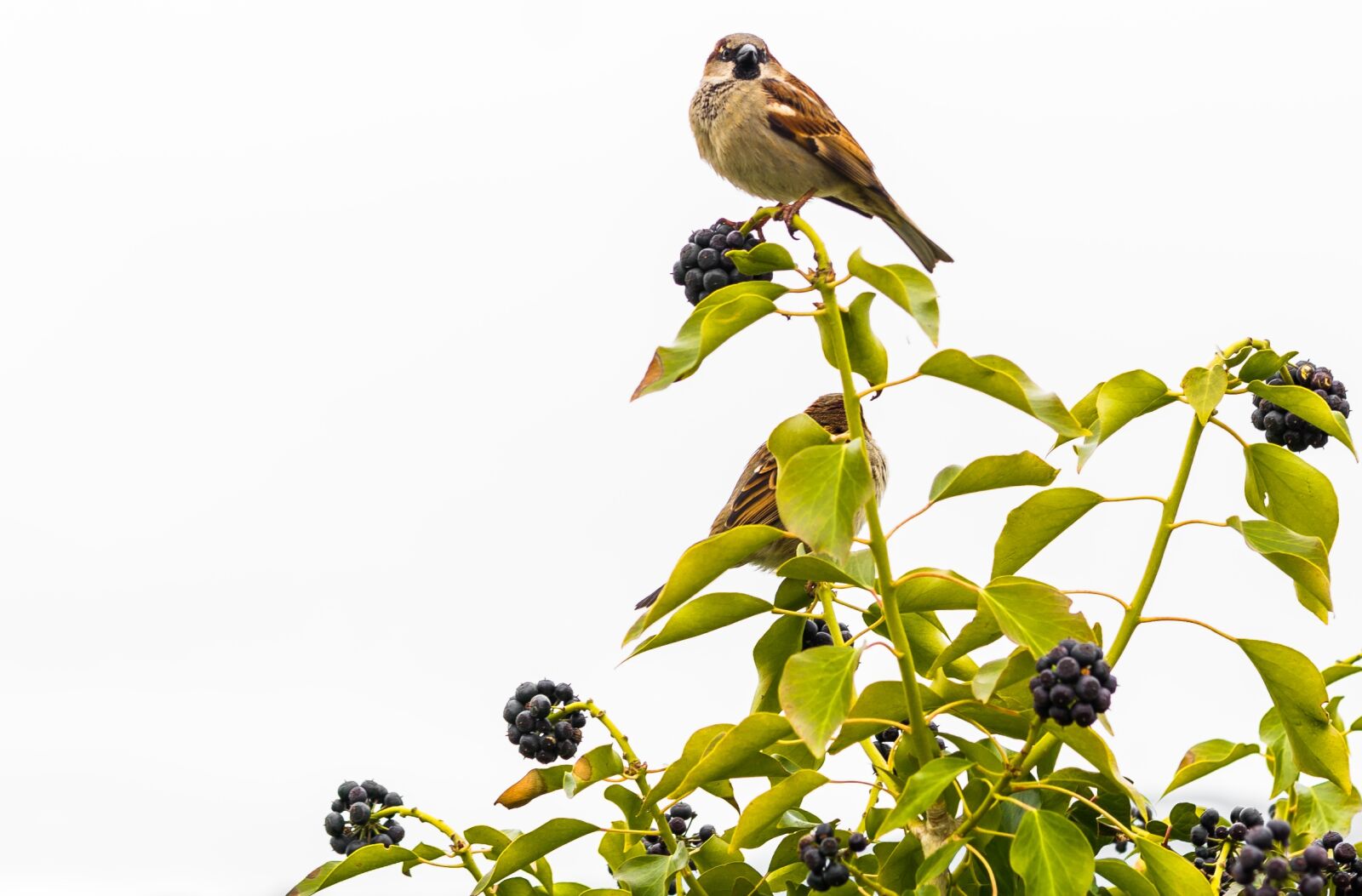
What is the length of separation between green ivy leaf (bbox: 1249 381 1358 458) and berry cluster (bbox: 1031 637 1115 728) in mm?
331

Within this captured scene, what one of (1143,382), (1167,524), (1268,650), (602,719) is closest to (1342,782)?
(1268,650)

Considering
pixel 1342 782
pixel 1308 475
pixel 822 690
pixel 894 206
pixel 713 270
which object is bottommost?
pixel 1342 782

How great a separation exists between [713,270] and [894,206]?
1069 mm

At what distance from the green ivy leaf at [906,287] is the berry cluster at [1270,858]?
1.47ft

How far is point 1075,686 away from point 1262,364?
367 mm

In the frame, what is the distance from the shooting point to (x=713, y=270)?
44.1 inches

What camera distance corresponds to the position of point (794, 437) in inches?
39.0

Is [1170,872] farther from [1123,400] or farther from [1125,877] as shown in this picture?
[1123,400]

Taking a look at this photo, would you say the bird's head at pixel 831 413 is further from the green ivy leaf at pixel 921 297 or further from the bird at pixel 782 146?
the green ivy leaf at pixel 921 297

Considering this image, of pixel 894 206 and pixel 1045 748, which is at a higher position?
pixel 894 206

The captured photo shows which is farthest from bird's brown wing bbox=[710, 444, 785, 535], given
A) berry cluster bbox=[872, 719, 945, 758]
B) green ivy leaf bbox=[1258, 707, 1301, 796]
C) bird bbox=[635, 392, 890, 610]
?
green ivy leaf bbox=[1258, 707, 1301, 796]

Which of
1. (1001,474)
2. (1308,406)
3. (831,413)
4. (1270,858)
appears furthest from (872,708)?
(831,413)

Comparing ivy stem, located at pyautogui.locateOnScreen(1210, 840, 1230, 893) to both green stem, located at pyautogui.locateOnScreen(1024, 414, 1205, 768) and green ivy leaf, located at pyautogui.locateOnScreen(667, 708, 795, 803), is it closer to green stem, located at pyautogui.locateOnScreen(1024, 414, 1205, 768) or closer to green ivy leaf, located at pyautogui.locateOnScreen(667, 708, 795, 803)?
green stem, located at pyautogui.locateOnScreen(1024, 414, 1205, 768)

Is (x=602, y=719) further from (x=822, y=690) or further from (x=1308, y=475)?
(x=1308, y=475)
